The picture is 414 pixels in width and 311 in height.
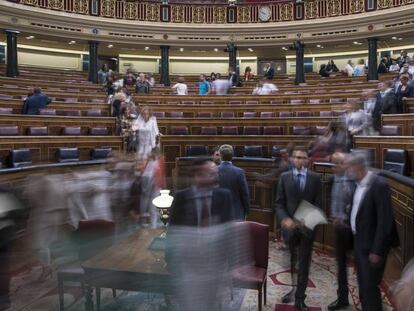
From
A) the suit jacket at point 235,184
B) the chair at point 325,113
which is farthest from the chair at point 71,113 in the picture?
the suit jacket at point 235,184

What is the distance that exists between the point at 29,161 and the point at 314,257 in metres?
4.45

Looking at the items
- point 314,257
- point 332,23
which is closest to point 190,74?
point 332,23

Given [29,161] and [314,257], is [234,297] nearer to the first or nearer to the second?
[314,257]

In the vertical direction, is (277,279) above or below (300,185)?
below

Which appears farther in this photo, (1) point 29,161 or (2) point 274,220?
(1) point 29,161

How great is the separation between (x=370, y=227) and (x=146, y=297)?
6.95ft

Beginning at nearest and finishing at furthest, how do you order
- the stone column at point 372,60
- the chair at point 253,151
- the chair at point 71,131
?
the chair at point 253,151, the chair at point 71,131, the stone column at point 372,60

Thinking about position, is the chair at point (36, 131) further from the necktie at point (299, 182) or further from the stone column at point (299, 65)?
the stone column at point (299, 65)

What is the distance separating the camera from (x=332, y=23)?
1564 centimetres

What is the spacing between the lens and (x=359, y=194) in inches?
127

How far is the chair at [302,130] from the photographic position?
8.09 meters

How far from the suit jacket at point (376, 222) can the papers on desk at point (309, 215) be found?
384mm

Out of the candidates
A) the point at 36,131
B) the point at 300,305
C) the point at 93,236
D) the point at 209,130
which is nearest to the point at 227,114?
the point at 209,130

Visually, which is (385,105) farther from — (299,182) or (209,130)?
(299,182)
